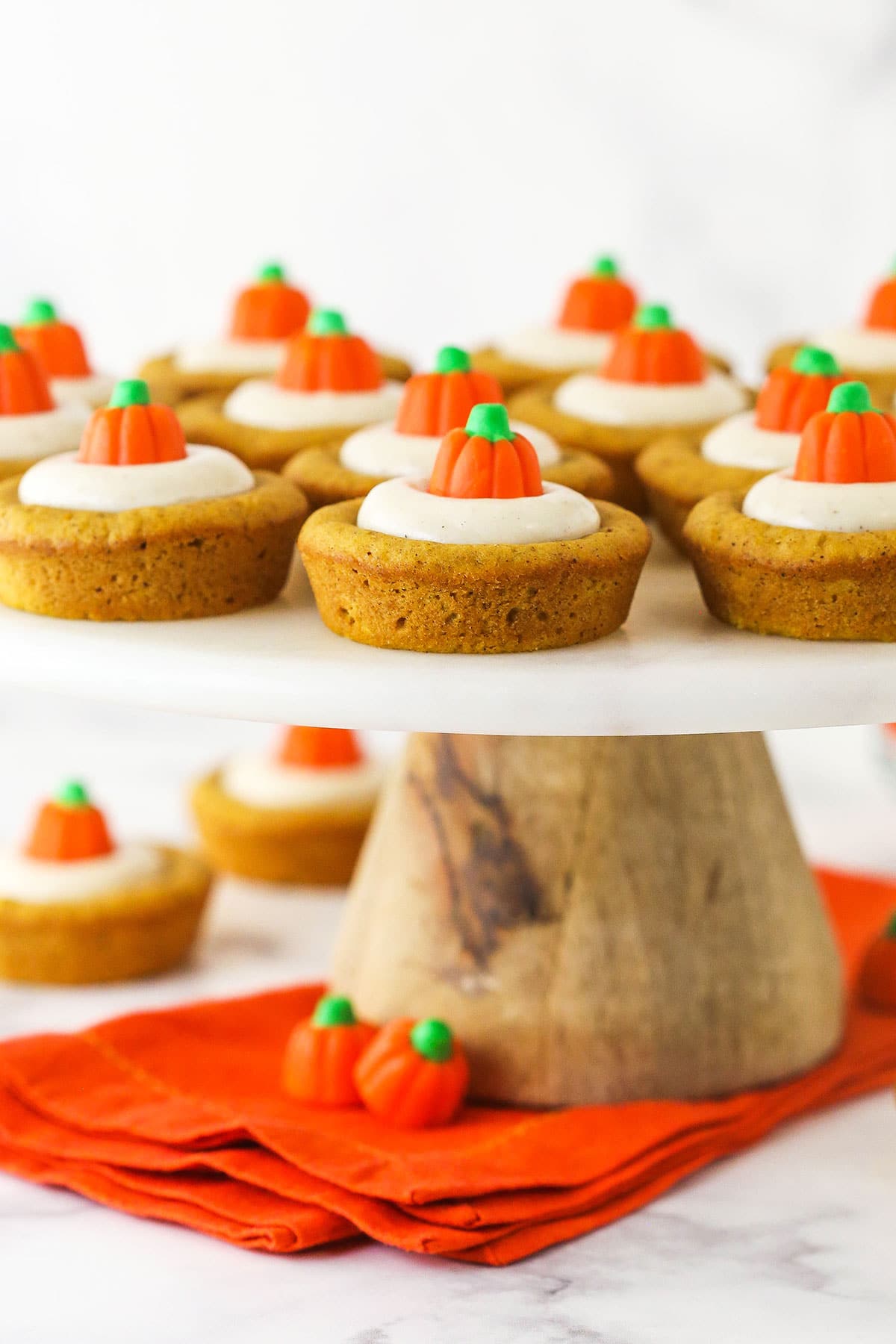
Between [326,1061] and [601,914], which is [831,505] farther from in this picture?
[326,1061]

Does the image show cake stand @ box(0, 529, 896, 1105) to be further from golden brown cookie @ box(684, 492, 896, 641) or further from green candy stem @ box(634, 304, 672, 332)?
green candy stem @ box(634, 304, 672, 332)

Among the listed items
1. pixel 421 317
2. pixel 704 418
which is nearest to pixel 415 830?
pixel 704 418

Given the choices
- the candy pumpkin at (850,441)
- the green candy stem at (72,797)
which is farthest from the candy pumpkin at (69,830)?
the candy pumpkin at (850,441)

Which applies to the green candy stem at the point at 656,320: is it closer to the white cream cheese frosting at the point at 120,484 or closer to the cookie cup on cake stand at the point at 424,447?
the cookie cup on cake stand at the point at 424,447

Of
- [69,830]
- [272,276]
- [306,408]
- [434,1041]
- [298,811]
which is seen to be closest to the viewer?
[434,1041]

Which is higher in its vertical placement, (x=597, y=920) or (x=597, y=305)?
(x=597, y=305)

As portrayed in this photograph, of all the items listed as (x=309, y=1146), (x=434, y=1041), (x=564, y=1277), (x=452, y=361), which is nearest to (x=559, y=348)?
(x=452, y=361)
